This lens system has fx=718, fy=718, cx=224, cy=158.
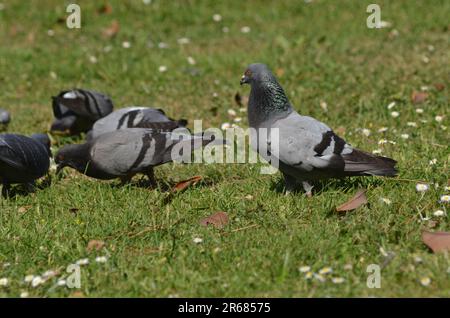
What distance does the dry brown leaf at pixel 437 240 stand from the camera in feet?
12.0

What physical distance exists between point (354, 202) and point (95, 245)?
1513 mm

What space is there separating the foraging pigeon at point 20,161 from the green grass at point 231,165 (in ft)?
0.60

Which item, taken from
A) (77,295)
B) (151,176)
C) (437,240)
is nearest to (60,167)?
(151,176)

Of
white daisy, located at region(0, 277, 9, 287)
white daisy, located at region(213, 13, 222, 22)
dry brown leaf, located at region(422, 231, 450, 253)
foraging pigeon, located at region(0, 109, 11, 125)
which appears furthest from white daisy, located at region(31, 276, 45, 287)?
white daisy, located at region(213, 13, 222, 22)

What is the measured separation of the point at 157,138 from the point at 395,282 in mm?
2425

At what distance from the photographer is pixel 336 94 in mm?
7191

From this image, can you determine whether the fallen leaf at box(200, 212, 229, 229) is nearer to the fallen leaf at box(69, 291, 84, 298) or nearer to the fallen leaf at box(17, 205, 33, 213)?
the fallen leaf at box(69, 291, 84, 298)

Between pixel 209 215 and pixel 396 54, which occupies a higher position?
pixel 396 54

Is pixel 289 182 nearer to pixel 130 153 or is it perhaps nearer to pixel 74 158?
pixel 130 153

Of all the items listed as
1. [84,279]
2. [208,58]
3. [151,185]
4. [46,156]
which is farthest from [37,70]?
[84,279]

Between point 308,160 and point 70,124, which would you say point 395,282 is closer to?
point 308,160

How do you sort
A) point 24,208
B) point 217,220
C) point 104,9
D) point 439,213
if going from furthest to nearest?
1. point 104,9
2. point 24,208
3. point 217,220
4. point 439,213

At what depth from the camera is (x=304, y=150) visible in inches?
177

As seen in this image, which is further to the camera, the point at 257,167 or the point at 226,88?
the point at 226,88
